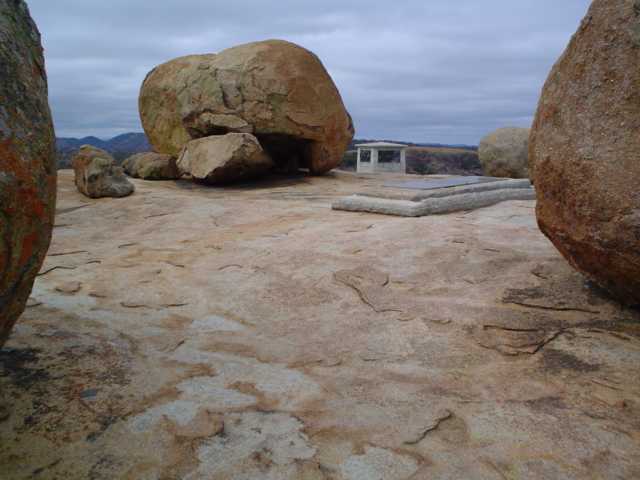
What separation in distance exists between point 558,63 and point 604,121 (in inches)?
18.3

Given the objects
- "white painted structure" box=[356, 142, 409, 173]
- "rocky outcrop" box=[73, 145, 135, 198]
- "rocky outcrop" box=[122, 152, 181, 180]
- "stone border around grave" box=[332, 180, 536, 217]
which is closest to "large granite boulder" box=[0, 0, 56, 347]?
"stone border around grave" box=[332, 180, 536, 217]

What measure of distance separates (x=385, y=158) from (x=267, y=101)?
6325mm

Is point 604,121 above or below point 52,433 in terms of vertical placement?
above

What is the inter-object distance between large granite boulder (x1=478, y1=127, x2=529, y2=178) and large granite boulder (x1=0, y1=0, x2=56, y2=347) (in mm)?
9985

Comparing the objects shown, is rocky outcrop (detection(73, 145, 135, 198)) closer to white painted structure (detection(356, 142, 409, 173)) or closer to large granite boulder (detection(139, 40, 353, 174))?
large granite boulder (detection(139, 40, 353, 174))

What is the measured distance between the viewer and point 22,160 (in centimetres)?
153

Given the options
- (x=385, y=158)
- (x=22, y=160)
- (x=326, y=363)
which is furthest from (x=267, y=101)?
(x=22, y=160)

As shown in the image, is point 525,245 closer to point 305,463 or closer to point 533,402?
point 533,402

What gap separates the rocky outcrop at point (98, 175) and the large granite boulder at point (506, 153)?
23.0 feet

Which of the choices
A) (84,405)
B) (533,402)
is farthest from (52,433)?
(533,402)

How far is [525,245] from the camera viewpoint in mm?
3832

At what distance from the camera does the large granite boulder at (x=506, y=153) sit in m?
10.6

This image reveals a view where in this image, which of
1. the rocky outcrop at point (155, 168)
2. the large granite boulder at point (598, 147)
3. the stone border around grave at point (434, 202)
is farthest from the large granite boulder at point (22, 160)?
the rocky outcrop at point (155, 168)

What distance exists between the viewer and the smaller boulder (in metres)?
7.56
